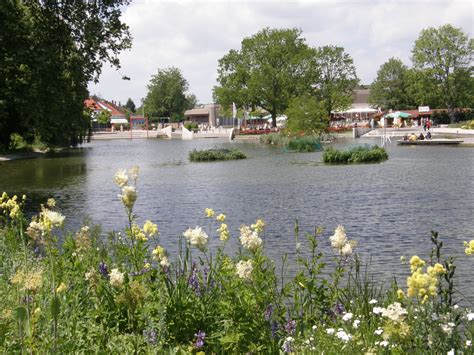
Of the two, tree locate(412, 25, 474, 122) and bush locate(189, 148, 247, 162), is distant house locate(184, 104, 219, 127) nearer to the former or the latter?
tree locate(412, 25, 474, 122)

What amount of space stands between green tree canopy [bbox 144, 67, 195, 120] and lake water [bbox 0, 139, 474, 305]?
119 metres

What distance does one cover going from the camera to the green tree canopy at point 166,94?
152500 millimetres

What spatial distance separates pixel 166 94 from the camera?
155m

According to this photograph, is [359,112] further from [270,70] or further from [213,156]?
[213,156]

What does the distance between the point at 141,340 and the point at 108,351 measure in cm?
28

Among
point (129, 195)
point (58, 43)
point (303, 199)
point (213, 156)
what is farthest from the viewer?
point (213, 156)

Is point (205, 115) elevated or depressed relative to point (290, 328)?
elevated

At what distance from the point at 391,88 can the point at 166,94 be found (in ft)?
195

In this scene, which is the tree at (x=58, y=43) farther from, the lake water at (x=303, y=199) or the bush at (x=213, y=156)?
the bush at (x=213, y=156)

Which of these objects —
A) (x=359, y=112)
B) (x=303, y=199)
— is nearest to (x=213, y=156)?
(x=303, y=199)

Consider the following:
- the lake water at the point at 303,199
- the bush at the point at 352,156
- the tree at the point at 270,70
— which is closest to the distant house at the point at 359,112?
the tree at the point at 270,70

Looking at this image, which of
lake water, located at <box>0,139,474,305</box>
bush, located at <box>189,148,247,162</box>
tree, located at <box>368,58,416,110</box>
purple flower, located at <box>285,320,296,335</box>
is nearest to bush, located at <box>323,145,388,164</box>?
lake water, located at <box>0,139,474,305</box>

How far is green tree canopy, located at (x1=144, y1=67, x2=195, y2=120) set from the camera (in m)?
152

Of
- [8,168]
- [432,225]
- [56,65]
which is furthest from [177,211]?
[8,168]
